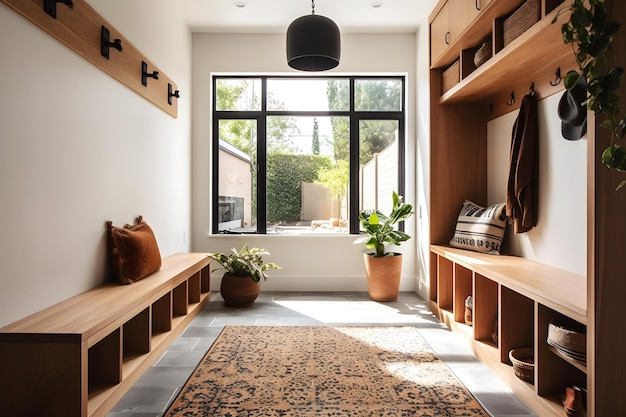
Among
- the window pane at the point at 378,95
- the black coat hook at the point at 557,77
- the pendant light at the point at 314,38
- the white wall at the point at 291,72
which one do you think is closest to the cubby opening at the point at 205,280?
the white wall at the point at 291,72

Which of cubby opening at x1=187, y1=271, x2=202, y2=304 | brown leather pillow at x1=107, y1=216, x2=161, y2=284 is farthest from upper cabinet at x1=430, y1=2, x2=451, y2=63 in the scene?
cubby opening at x1=187, y1=271, x2=202, y2=304

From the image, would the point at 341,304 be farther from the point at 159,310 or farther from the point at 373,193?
the point at 159,310

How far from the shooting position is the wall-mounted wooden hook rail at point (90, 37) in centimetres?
209

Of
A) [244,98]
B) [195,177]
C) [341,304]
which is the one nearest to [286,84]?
[244,98]

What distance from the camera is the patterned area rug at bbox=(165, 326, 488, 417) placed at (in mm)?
2104

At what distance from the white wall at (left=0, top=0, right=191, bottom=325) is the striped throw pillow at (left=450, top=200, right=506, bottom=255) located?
2.62 m

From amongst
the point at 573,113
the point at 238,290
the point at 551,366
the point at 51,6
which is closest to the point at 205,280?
the point at 238,290

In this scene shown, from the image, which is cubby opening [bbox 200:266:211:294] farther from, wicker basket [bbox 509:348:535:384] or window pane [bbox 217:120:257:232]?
wicker basket [bbox 509:348:535:384]

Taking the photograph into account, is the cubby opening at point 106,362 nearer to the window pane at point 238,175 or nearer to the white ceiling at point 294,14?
the window pane at point 238,175

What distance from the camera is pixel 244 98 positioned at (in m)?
5.00

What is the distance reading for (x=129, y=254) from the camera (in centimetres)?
288

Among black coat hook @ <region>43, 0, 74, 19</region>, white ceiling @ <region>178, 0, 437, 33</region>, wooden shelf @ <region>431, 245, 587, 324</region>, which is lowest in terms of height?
wooden shelf @ <region>431, 245, 587, 324</region>

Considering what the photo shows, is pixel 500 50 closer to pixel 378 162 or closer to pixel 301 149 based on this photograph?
pixel 378 162

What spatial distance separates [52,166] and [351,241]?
325 cm
